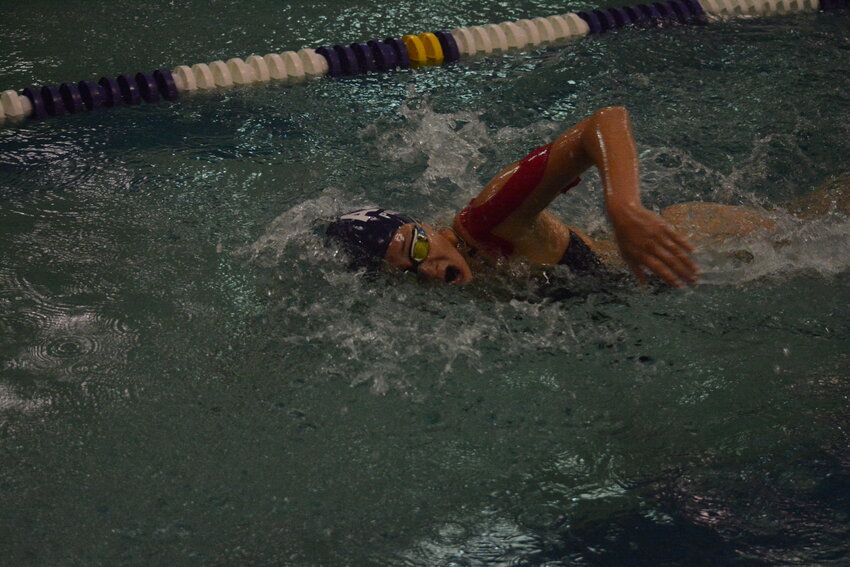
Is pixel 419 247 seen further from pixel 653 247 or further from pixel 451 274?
pixel 653 247

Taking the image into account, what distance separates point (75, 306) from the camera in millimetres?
2701

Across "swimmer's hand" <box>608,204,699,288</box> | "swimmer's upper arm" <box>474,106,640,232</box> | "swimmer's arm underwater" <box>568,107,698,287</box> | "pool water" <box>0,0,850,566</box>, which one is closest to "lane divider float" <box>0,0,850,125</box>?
"pool water" <box>0,0,850,566</box>

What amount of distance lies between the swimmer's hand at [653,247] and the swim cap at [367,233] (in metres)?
0.79

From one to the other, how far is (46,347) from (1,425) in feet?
1.05

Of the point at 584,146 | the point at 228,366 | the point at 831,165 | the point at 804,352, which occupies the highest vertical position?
the point at 584,146

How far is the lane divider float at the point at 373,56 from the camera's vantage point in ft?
12.8

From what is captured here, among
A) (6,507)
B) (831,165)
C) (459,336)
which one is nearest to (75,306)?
(6,507)

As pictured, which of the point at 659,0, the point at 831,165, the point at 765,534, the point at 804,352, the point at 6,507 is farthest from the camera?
the point at 659,0

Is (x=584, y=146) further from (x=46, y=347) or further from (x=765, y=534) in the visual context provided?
(x=46, y=347)

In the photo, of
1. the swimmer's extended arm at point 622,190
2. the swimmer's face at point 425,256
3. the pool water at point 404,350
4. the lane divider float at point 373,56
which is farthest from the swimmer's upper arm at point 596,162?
the lane divider float at point 373,56

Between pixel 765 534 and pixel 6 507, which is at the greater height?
pixel 765 534

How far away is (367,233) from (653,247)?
94cm

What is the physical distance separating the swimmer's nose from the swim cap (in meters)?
0.19

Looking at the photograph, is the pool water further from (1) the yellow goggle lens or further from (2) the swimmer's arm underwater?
(2) the swimmer's arm underwater
